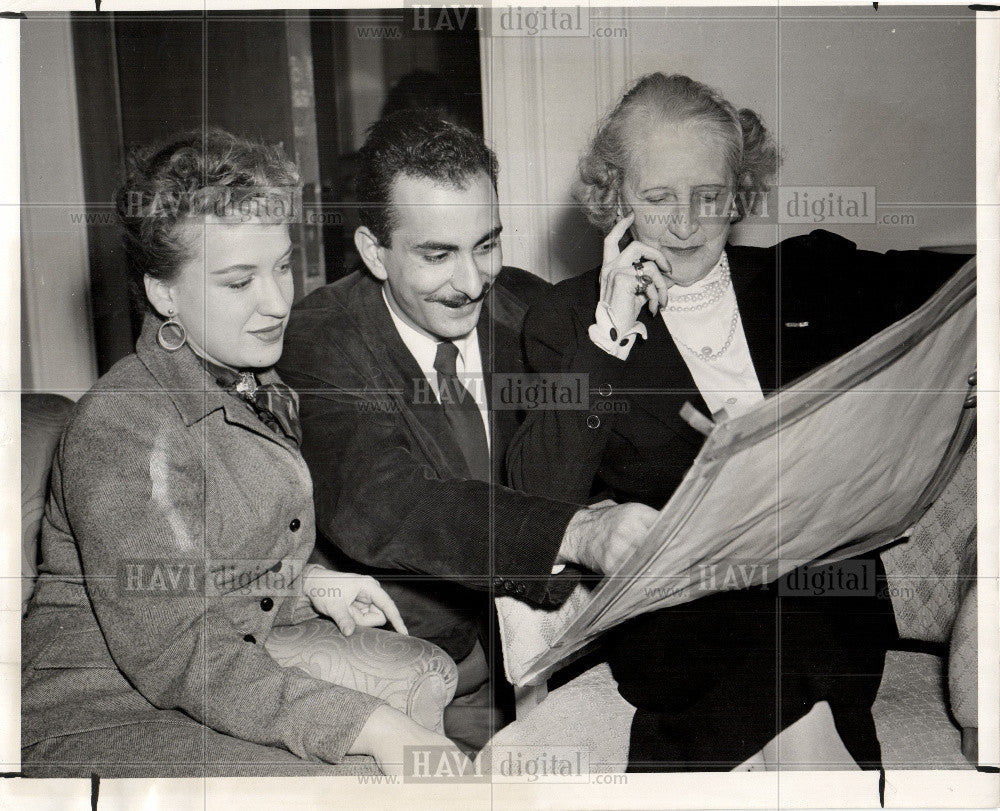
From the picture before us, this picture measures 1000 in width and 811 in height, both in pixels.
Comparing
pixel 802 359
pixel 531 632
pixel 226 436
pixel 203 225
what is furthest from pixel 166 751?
pixel 802 359

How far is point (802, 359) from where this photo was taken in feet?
6.59

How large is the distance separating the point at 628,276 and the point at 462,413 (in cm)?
47

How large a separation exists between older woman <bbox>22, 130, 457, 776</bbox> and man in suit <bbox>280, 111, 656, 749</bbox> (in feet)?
0.24

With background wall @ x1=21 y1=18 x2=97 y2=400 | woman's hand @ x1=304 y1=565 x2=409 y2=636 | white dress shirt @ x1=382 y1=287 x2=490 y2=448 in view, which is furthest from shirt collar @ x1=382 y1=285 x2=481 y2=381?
background wall @ x1=21 y1=18 x2=97 y2=400

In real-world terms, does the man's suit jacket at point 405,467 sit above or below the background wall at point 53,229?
below

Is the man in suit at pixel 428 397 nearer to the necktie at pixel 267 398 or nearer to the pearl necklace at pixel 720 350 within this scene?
the necktie at pixel 267 398

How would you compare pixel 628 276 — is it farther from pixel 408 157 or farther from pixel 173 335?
pixel 173 335

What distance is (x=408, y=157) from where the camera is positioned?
1.97 m

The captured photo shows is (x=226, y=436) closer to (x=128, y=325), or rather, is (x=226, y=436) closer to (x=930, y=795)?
(x=128, y=325)

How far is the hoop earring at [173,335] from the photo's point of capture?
6.39ft

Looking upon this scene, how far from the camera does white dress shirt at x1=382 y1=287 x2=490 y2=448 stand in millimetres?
1989

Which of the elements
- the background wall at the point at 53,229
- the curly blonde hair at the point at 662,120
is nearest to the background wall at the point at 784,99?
the curly blonde hair at the point at 662,120

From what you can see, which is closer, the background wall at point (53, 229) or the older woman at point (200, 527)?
the older woman at point (200, 527)

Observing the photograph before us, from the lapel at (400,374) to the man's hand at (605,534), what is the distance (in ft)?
0.90
